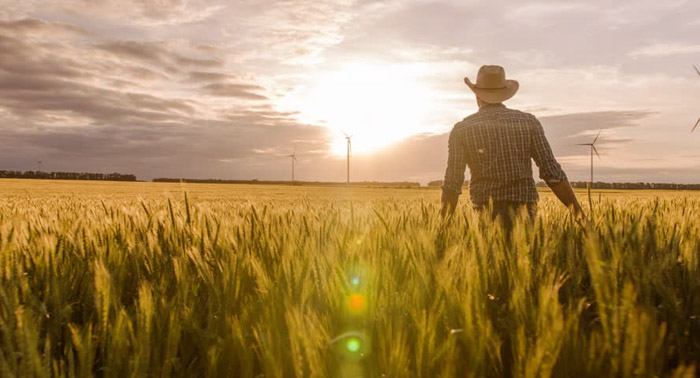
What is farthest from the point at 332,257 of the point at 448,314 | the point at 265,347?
the point at 265,347

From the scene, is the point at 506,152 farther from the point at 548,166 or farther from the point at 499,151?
the point at 548,166

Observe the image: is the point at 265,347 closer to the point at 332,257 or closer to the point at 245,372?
the point at 245,372

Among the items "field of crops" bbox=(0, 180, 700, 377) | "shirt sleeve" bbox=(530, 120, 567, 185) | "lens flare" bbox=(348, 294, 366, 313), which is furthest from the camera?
"shirt sleeve" bbox=(530, 120, 567, 185)

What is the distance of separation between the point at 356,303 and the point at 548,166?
4.68m

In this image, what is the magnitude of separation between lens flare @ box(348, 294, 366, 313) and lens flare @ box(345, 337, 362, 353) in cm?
15

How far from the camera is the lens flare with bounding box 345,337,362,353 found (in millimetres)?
1067

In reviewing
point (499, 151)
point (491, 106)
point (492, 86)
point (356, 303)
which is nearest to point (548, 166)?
point (499, 151)

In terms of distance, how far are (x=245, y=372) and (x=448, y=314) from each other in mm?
506

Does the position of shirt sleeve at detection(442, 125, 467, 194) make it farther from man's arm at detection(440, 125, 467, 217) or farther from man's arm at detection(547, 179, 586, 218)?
man's arm at detection(547, 179, 586, 218)

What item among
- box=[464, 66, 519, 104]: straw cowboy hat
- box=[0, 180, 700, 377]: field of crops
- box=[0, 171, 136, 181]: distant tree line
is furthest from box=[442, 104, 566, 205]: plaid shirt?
box=[0, 171, 136, 181]: distant tree line

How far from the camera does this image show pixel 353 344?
3.53ft

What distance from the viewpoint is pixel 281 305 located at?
133 centimetres

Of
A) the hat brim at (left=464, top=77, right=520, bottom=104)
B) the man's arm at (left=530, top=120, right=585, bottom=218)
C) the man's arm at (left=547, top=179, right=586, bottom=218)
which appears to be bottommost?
the man's arm at (left=547, top=179, right=586, bottom=218)

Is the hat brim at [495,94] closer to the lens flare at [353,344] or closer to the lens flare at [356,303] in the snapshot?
the lens flare at [356,303]
